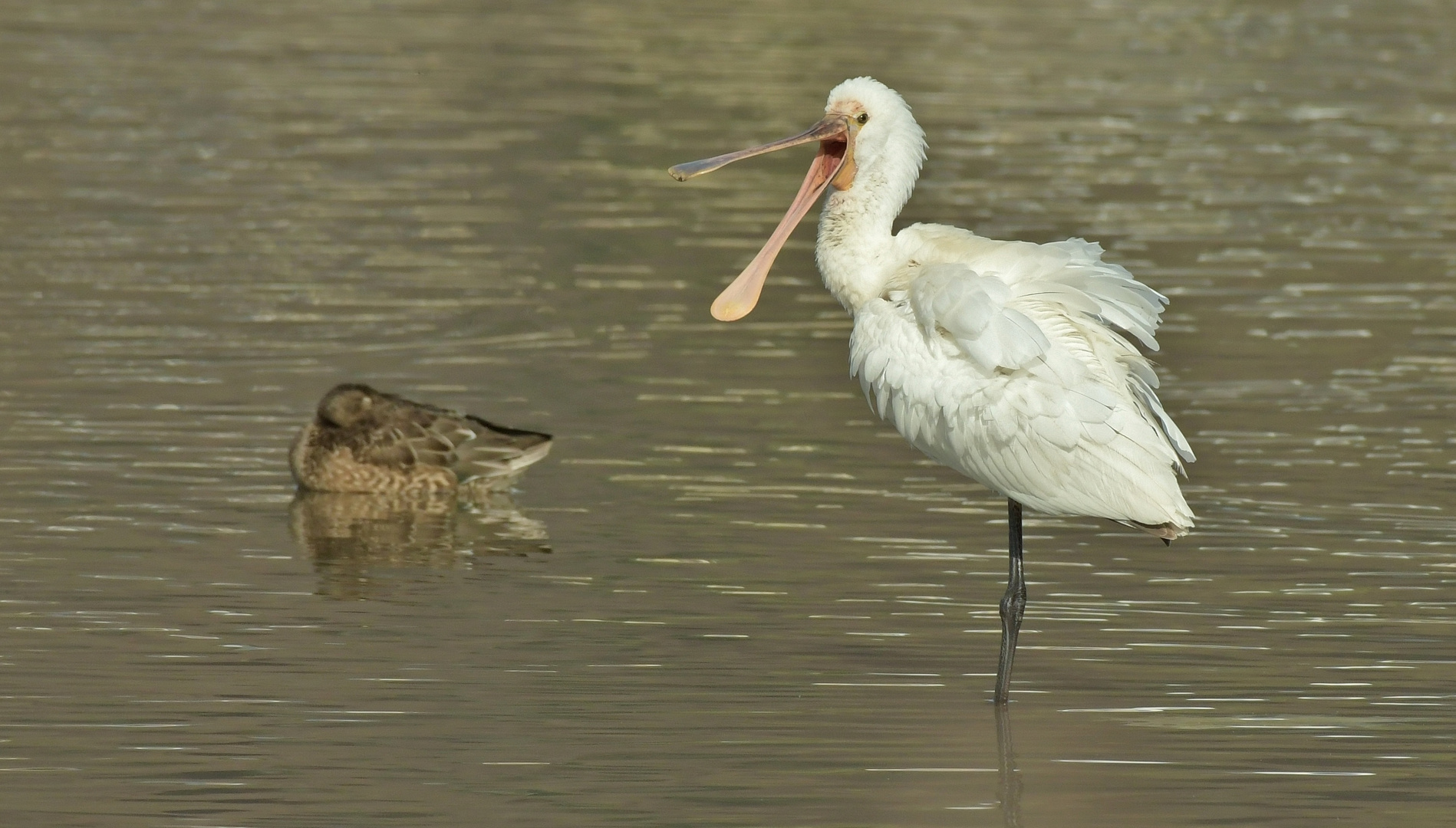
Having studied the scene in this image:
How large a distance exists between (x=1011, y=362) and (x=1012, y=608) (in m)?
1.09

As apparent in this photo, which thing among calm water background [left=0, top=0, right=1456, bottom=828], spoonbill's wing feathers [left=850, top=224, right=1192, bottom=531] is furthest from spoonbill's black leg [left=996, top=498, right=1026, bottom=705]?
spoonbill's wing feathers [left=850, top=224, right=1192, bottom=531]

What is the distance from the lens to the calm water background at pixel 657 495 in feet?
28.8

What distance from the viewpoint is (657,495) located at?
41.9 ft

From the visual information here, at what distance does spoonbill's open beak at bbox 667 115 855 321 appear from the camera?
9.98 m

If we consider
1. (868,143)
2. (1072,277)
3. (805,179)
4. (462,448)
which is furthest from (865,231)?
(462,448)

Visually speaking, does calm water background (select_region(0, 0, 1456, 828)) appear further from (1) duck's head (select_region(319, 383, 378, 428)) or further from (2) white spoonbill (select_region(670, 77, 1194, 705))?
(2) white spoonbill (select_region(670, 77, 1194, 705))

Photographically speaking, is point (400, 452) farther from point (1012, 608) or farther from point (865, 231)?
point (1012, 608)

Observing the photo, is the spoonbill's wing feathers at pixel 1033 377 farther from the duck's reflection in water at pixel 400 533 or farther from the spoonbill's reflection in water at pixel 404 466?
the spoonbill's reflection in water at pixel 404 466

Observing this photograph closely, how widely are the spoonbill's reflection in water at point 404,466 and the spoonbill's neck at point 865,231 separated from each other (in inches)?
122

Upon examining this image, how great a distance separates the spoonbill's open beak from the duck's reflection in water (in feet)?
6.03

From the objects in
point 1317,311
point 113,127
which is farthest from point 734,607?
point 113,127

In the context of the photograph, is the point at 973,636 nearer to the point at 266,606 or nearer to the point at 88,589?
the point at 266,606

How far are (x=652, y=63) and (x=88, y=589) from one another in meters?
20.6

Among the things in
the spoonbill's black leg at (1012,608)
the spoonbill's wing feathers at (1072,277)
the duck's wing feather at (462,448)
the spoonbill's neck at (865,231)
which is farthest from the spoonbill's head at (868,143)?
the duck's wing feather at (462,448)
